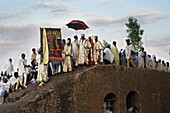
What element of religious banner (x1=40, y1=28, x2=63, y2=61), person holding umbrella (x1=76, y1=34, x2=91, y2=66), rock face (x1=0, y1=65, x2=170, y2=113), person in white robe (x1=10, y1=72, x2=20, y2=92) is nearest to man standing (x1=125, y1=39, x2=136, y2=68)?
rock face (x1=0, y1=65, x2=170, y2=113)

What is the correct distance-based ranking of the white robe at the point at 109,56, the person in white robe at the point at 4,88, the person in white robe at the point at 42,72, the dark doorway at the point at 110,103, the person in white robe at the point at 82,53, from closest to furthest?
1. the person in white robe at the point at 42,72
2. the dark doorway at the point at 110,103
3. the person in white robe at the point at 82,53
4. the person in white robe at the point at 4,88
5. the white robe at the point at 109,56

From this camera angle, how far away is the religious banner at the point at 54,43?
14.9 metres

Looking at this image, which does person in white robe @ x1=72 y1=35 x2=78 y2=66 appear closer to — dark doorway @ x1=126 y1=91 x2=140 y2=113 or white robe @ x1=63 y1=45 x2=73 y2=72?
white robe @ x1=63 y1=45 x2=73 y2=72

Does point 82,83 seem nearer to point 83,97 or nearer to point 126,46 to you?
point 83,97

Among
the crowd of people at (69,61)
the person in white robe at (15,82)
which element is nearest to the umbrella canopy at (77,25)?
the crowd of people at (69,61)

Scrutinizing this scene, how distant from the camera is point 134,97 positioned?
1709 cm

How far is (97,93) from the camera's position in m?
14.1

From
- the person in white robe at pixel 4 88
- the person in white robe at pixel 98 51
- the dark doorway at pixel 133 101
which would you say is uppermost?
the person in white robe at pixel 98 51

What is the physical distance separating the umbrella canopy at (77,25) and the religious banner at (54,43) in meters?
1.39

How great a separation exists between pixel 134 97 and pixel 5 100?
25.1ft

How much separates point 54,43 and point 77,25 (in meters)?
2.23

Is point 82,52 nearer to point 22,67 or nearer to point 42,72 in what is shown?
point 42,72

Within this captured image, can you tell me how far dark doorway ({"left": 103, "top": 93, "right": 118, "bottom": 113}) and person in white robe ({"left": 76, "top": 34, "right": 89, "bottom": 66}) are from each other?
2265mm

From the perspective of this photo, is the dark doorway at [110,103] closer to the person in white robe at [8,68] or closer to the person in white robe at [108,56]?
the person in white robe at [108,56]
